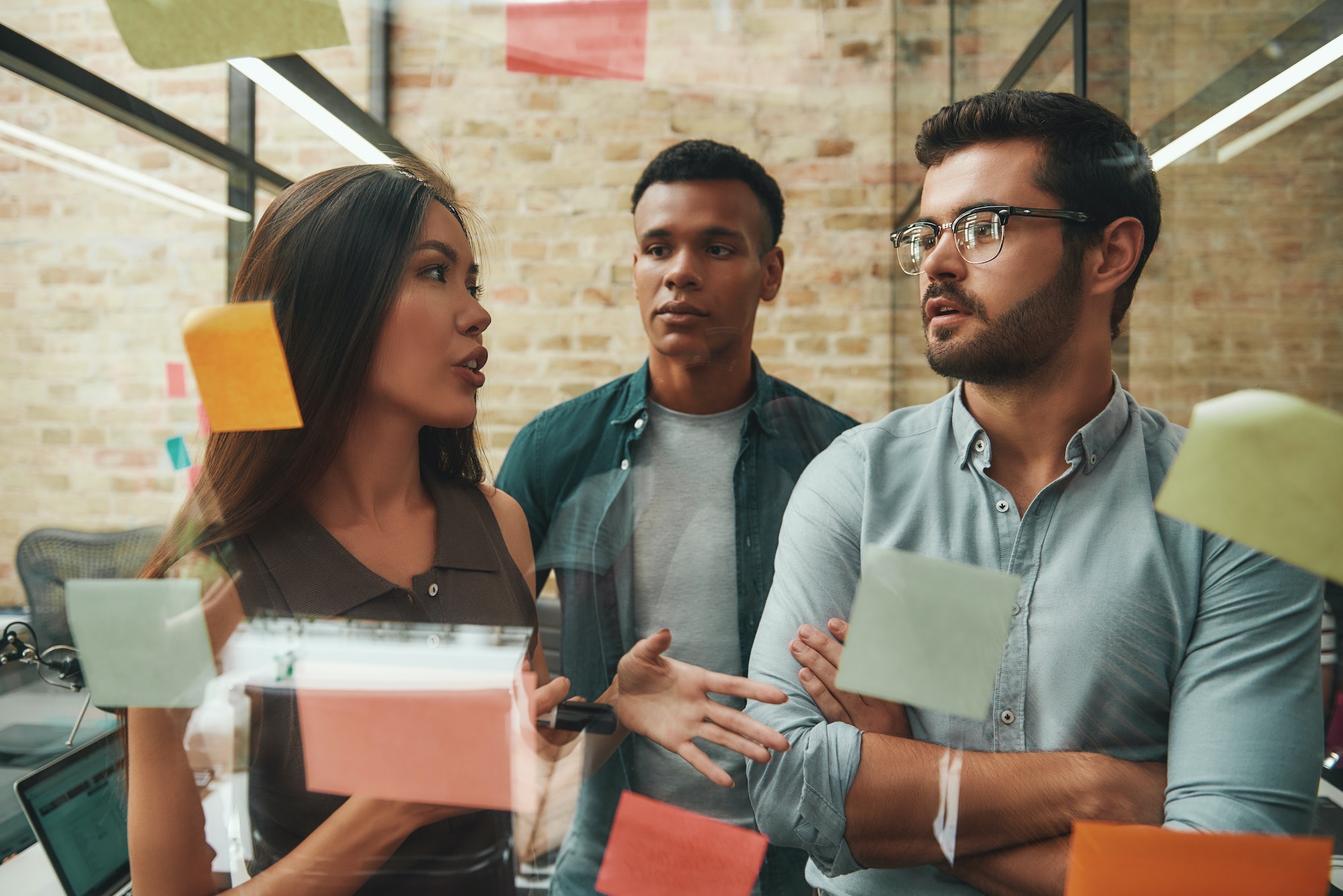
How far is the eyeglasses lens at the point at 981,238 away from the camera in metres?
0.53

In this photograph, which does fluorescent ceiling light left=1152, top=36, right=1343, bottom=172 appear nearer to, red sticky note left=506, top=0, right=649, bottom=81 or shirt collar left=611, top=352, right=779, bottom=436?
shirt collar left=611, top=352, right=779, bottom=436

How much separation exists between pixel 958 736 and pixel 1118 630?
13 cm

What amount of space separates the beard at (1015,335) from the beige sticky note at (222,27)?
21.1 inches

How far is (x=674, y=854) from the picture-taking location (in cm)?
54

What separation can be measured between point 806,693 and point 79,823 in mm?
624

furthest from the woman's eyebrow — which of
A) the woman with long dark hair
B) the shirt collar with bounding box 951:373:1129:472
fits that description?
the shirt collar with bounding box 951:373:1129:472

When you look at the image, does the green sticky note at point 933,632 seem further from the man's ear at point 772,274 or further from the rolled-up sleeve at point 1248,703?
the man's ear at point 772,274

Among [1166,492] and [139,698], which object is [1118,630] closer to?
[1166,492]

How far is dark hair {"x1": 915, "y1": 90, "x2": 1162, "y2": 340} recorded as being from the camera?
1.75 ft

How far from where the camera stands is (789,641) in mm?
555

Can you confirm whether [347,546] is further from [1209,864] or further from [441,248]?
[1209,864]

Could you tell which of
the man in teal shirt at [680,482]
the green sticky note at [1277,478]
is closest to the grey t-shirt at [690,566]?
the man in teal shirt at [680,482]

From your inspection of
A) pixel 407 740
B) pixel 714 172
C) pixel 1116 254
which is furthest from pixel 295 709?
pixel 1116 254

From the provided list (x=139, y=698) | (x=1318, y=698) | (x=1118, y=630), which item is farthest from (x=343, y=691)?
(x=1318, y=698)
